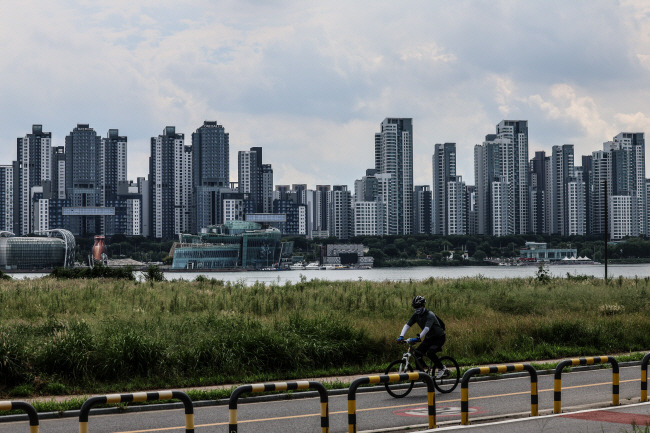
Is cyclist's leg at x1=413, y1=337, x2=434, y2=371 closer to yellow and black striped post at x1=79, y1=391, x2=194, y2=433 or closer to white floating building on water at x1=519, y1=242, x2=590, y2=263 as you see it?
yellow and black striped post at x1=79, y1=391, x2=194, y2=433

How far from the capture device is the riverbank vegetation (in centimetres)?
1522

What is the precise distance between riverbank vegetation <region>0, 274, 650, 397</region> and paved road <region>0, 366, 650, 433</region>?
8.44 feet

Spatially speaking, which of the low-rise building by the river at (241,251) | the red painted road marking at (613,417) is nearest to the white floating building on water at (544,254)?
the low-rise building by the river at (241,251)

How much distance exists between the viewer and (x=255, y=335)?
17.0m

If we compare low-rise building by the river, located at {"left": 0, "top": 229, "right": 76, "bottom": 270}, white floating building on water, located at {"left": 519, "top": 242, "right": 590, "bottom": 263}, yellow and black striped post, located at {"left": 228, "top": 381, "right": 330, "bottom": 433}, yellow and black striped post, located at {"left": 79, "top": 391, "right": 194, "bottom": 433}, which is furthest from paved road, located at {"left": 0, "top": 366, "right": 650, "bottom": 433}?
white floating building on water, located at {"left": 519, "top": 242, "right": 590, "bottom": 263}

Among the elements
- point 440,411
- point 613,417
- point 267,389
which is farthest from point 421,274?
point 267,389

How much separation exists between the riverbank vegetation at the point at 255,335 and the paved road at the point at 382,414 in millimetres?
2572

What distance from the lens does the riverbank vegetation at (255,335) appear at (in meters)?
15.2

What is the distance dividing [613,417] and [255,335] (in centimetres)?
853

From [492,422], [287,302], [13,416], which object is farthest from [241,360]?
[287,302]

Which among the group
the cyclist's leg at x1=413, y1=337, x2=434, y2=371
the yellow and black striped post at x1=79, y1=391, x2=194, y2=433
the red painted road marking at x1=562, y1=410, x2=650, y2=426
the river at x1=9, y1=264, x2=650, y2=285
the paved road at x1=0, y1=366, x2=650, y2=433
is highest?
the yellow and black striped post at x1=79, y1=391, x2=194, y2=433

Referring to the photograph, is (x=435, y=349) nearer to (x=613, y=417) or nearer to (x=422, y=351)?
(x=422, y=351)

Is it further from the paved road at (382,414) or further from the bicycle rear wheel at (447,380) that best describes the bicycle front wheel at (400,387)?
the bicycle rear wheel at (447,380)

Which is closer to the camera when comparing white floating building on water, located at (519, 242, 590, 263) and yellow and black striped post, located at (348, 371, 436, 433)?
yellow and black striped post, located at (348, 371, 436, 433)
